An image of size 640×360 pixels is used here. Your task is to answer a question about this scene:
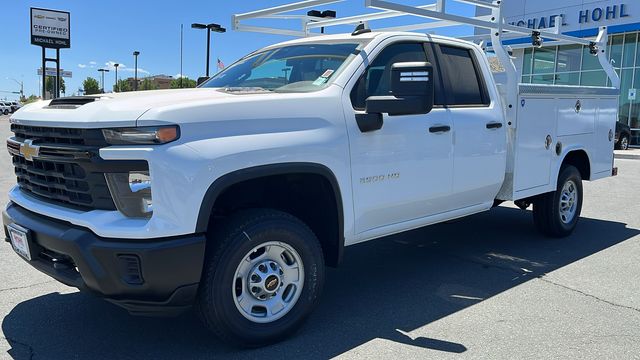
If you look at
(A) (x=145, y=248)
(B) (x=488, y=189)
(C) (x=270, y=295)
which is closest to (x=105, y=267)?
(A) (x=145, y=248)

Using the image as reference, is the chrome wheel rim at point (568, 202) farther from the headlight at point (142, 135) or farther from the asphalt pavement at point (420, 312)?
the headlight at point (142, 135)

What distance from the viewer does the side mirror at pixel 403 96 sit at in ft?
12.4

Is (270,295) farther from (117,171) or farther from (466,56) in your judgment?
(466,56)

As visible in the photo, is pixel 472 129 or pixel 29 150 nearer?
pixel 29 150

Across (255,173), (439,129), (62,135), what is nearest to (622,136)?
(439,129)

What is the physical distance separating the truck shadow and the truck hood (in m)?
1.42

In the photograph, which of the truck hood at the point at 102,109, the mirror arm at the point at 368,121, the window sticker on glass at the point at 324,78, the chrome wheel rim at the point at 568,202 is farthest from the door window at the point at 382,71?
the chrome wheel rim at the point at 568,202

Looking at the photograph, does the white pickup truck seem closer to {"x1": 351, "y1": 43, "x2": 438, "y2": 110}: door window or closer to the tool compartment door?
{"x1": 351, "y1": 43, "x2": 438, "y2": 110}: door window

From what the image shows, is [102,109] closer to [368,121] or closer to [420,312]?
[368,121]

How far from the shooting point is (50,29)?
42.7m

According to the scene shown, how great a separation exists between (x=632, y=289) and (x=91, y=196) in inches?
174

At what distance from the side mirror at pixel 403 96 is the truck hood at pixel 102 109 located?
947 millimetres

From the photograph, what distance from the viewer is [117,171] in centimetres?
308

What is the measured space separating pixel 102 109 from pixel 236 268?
118 centimetres
